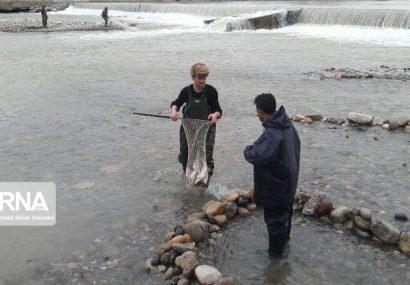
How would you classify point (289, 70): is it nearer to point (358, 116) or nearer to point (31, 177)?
point (358, 116)

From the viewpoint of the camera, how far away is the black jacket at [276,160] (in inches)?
177

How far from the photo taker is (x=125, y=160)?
8398mm

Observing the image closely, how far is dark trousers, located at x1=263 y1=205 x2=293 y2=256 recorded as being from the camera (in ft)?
16.0

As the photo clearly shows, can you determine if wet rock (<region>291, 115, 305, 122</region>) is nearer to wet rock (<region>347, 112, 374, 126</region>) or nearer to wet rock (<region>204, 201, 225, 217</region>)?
wet rock (<region>347, 112, 374, 126</region>)

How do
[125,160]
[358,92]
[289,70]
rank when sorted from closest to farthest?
[125,160] < [358,92] < [289,70]

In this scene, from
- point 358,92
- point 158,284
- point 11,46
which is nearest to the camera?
point 158,284

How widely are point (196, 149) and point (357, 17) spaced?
31.3 metres

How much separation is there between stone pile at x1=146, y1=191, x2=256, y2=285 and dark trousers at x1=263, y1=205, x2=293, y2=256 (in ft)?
2.66

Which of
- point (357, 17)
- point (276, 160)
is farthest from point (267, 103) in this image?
point (357, 17)

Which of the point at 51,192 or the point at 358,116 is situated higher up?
the point at 358,116

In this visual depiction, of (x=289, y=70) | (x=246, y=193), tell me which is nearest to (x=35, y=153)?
(x=246, y=193)

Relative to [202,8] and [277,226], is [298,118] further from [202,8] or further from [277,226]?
[202,8]

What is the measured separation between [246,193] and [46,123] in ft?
21.6

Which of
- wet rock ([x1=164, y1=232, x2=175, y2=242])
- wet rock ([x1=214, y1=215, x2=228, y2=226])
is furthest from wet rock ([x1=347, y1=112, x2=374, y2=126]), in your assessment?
wet rock ([x1=164, y1=232, x2=175, y2=242])
